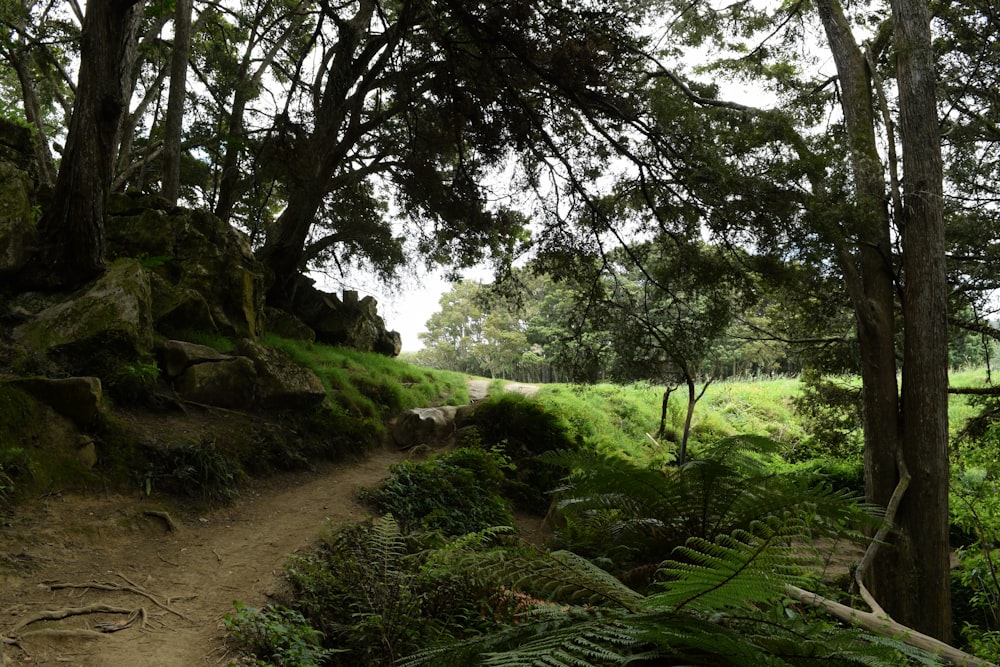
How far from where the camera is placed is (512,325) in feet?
116

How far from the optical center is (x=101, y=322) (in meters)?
6.06

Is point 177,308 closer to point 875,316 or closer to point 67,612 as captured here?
point 67,612

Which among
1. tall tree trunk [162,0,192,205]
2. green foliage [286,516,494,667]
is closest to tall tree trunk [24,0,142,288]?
tall tree trunk [162,0,192,205]

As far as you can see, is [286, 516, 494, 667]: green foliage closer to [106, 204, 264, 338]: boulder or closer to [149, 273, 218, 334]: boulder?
[149, 273, 218, 334]: boulder

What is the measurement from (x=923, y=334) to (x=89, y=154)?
9081 millimetres

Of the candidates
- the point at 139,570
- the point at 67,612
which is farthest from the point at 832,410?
the point at 67,612

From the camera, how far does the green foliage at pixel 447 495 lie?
5.82 m

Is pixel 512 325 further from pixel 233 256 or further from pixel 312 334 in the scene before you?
pixel 233 256

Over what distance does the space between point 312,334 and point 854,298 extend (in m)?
10.2

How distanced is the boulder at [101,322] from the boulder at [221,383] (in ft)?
2.04

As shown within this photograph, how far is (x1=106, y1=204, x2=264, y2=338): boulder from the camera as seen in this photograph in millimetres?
8328

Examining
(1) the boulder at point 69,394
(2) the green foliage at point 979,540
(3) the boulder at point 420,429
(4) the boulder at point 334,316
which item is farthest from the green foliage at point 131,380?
(2) the green foliage at point 979,540

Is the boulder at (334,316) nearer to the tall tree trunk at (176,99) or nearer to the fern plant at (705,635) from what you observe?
the tall tree trunk at (176,99)

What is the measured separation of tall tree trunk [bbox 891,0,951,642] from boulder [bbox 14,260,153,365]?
323 inches
